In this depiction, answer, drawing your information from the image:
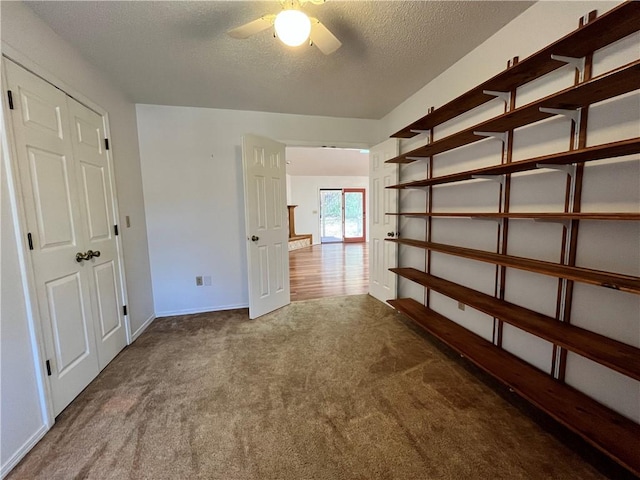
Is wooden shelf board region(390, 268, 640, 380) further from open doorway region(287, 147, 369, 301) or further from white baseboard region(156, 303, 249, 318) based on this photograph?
open doorway region(287, 147, 369, 301)

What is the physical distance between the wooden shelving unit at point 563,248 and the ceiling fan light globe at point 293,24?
3.88 ft

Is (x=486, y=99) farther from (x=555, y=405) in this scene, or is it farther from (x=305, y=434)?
(x=305, y=434)

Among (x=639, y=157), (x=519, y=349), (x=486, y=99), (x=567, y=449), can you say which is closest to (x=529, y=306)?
(x=519, y=349)

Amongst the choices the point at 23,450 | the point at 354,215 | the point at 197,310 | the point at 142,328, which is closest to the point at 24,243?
the point at 23,450

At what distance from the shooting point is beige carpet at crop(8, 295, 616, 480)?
1306 millimetres

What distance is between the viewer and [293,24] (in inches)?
54.0

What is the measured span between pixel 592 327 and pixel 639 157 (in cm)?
89

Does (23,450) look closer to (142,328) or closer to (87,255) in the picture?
(87,255)

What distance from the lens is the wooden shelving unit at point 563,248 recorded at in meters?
1.17

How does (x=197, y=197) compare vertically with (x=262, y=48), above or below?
below

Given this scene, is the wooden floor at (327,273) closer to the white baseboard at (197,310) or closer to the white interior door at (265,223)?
the white interior door at (265,223)

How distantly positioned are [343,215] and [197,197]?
6.90m

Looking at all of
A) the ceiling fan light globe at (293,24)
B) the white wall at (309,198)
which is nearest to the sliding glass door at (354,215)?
the white wall at (309,198)

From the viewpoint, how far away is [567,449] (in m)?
1.37
